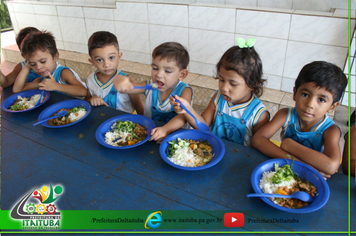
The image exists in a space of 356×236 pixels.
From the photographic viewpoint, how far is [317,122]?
1.38 m

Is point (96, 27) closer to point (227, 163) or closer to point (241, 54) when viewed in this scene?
point (241, 54)

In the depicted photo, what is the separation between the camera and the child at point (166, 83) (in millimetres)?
1549

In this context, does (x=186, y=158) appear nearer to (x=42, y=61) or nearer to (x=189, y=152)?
(x=189, y=152)

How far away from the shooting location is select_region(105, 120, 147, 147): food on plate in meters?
1.44

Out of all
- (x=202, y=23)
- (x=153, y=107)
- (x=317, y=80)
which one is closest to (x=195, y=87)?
(x=202, y=23)

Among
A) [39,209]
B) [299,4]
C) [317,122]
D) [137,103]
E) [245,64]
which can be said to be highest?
[299,4]

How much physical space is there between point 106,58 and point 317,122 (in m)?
1.50

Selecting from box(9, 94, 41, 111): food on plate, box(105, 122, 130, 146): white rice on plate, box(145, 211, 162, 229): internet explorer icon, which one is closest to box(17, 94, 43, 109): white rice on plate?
box(9, 94, 41, 111): food on plate

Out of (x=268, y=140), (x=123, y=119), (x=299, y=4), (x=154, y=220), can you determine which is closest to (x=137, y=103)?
(x=123, y=119)

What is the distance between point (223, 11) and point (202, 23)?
12.2 inches

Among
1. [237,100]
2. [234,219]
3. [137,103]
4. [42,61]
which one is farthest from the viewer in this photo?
[137,103]

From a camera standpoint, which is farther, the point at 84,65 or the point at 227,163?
the point at 84,65

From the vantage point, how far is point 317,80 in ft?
4.05

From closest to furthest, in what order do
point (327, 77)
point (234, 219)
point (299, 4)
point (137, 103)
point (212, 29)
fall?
point (234, 219) < point (327, 77) < point (137, 103) < point (299, 4) < point (212, 29)
